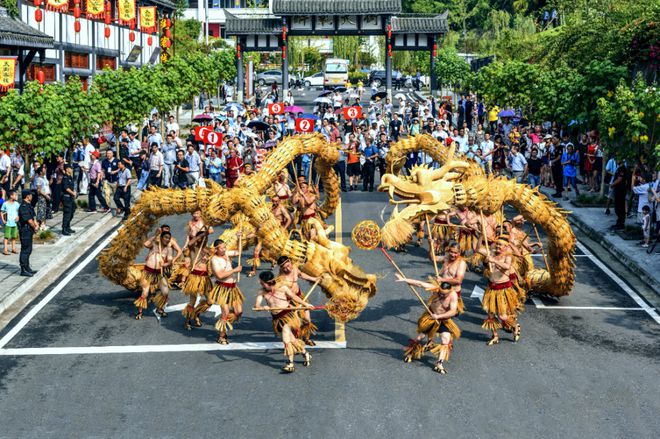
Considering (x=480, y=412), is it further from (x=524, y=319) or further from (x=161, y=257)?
(x=161, y=257)

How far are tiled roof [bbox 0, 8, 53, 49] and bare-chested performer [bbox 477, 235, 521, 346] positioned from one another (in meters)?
23.5

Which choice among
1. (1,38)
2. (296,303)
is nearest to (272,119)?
(1,38)

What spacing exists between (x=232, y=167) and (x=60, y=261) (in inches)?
307

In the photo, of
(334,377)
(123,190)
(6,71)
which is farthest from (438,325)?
(6,71)

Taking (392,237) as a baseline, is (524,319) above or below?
below

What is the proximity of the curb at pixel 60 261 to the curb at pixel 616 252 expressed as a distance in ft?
40.6

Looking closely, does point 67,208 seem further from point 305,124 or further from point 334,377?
point 334,377

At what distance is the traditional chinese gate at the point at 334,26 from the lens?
5766 centimetres

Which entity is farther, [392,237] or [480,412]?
[392,237]

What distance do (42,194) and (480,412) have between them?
15031 mm

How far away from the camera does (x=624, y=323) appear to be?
56.7 ft

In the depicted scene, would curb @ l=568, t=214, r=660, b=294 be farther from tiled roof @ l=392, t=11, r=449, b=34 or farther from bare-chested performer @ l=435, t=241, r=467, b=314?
tiled roof @ l=392, t=11, r=449, b=34

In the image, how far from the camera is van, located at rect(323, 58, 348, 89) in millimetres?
76375

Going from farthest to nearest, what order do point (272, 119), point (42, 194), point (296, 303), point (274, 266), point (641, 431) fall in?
point (272, 119)
point (42, 194)
point (274, 266)
point (296, 303)
point (641, 431)
